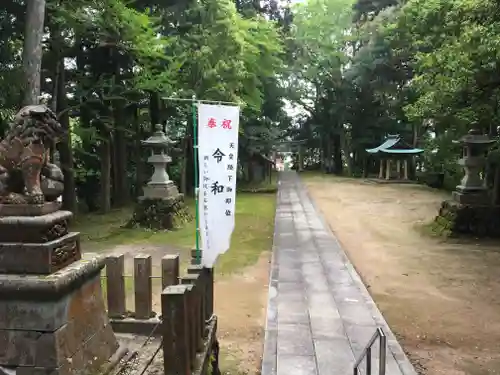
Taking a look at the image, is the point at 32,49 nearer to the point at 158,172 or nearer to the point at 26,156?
the point at 158,172

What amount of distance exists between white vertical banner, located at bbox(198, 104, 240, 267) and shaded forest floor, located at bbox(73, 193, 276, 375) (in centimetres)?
126

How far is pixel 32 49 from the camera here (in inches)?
370

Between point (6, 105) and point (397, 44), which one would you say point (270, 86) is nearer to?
point (397, 44)

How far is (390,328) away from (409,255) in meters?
4.48

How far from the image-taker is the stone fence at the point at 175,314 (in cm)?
300

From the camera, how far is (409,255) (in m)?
10.0

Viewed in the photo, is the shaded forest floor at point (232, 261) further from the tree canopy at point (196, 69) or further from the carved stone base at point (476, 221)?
the carved stone base at point (476, 221)

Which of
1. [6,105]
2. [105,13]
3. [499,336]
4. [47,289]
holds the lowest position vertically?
[499,336]

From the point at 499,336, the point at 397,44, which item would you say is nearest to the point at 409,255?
the point at 499,336

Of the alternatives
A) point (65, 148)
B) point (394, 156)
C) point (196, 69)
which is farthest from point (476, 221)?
point (394, 156)

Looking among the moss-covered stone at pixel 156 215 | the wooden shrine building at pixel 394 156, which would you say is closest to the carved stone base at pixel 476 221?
the moss-covered stone at pixel 156 215

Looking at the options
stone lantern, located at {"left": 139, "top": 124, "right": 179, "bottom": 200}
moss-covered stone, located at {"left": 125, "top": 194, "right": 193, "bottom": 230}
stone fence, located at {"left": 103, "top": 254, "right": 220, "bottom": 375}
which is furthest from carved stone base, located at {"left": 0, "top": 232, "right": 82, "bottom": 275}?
stone lantern, located at {"left": 139, "top": 124, "right": 179, "bottom": 200}

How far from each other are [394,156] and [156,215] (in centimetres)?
2047

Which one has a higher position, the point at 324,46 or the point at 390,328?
the point at 324,46
